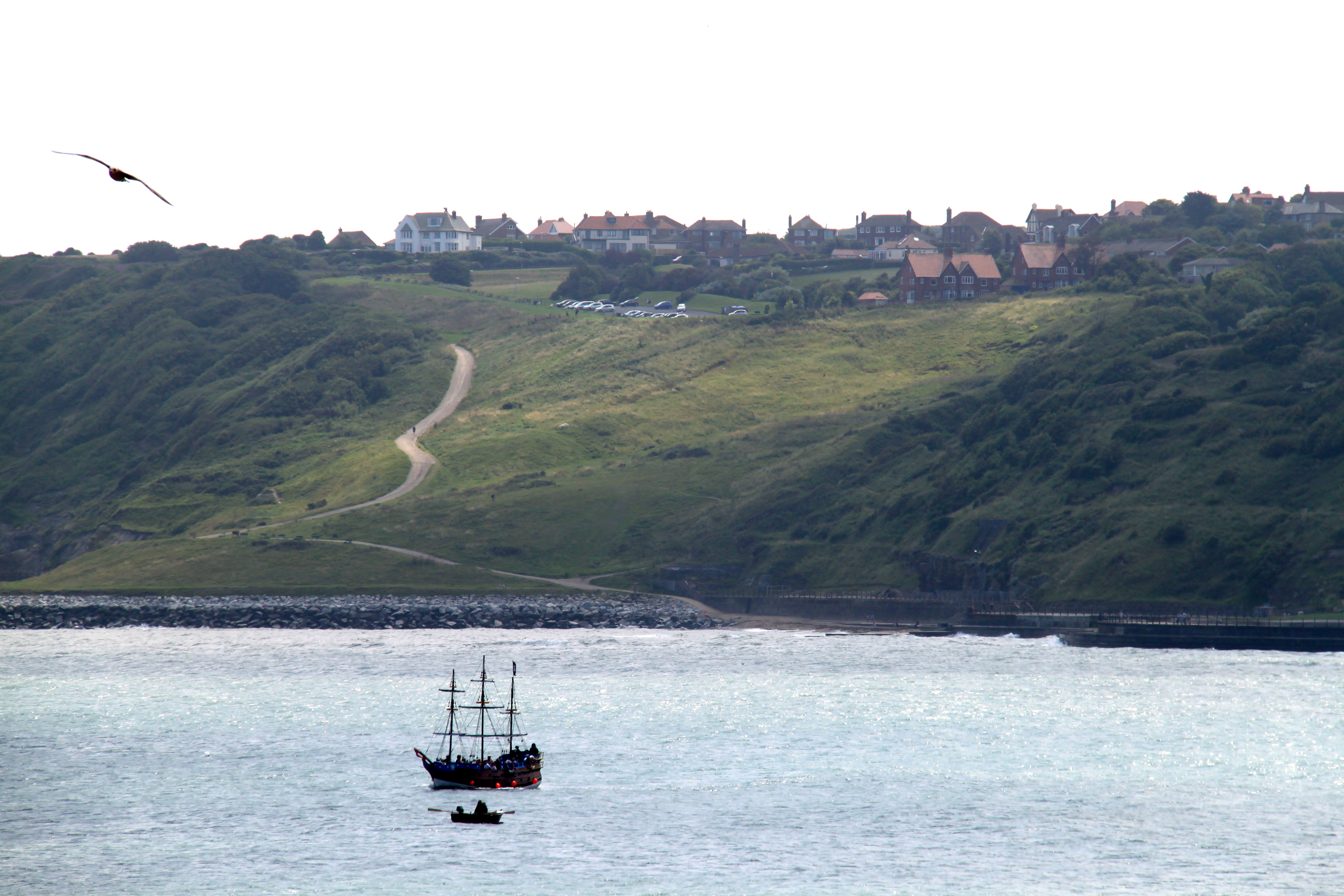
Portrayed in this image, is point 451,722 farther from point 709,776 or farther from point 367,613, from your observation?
point 367,613

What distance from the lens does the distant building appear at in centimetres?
19362

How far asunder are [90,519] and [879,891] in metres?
155

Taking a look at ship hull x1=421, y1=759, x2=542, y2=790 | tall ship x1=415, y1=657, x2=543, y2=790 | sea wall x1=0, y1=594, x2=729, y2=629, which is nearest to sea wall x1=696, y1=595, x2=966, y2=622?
sea wall x1=0, y1=594, x2=729, y2=629

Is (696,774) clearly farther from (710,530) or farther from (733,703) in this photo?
Result: (710,530)

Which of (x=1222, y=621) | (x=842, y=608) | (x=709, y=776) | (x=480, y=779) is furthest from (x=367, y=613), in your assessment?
(x=1222, y=621)

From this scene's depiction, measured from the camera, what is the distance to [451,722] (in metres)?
62.3

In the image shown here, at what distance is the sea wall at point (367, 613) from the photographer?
420 ft

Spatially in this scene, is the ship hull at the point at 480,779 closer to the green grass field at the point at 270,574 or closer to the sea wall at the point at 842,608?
the sea wall at the point at 842,608

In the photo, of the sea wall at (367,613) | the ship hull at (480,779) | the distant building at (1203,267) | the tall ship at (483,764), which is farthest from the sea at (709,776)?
the distant building at (1203,267)

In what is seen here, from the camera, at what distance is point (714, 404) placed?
184m

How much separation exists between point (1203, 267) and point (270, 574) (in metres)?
136

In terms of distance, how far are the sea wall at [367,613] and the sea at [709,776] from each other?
63.8 ft

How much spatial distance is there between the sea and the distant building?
349ft

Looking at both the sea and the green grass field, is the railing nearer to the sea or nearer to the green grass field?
the sea
